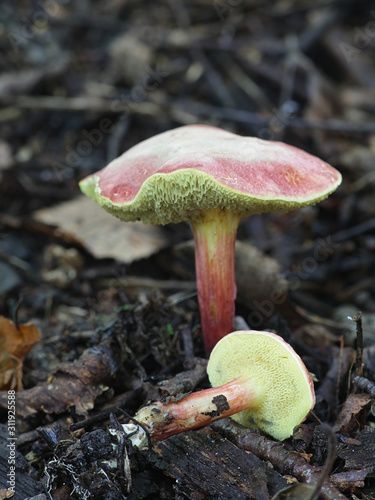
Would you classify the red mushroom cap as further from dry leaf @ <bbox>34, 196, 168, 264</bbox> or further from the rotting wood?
dry leaf @ <bbox>34, 196, 168, 264</bbox>

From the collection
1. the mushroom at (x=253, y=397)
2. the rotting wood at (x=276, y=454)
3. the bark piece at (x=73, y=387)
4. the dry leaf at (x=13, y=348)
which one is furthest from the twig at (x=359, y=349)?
the dry leaf at (x=13, y=348)

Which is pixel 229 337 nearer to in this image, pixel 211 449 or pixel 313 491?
pixel 211 449

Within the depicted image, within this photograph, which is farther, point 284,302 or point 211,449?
point 284,302

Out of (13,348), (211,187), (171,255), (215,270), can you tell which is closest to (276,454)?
(215,270)

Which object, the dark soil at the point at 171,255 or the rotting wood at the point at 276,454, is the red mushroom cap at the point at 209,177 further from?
the rotting wood at the point at 276,454

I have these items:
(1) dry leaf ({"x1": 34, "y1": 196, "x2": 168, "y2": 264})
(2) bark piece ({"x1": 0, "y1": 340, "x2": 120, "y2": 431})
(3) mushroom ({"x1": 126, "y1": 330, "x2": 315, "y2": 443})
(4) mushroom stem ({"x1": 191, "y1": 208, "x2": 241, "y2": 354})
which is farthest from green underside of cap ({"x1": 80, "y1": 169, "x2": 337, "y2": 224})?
(1) dry leaf ({"x1": 34, "y1": 196, "x2": 168, "y2": 264})

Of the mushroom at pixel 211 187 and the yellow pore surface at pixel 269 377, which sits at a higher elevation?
the mushroom at pixel 211 187

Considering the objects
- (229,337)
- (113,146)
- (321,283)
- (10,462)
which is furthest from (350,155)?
(10,462)
